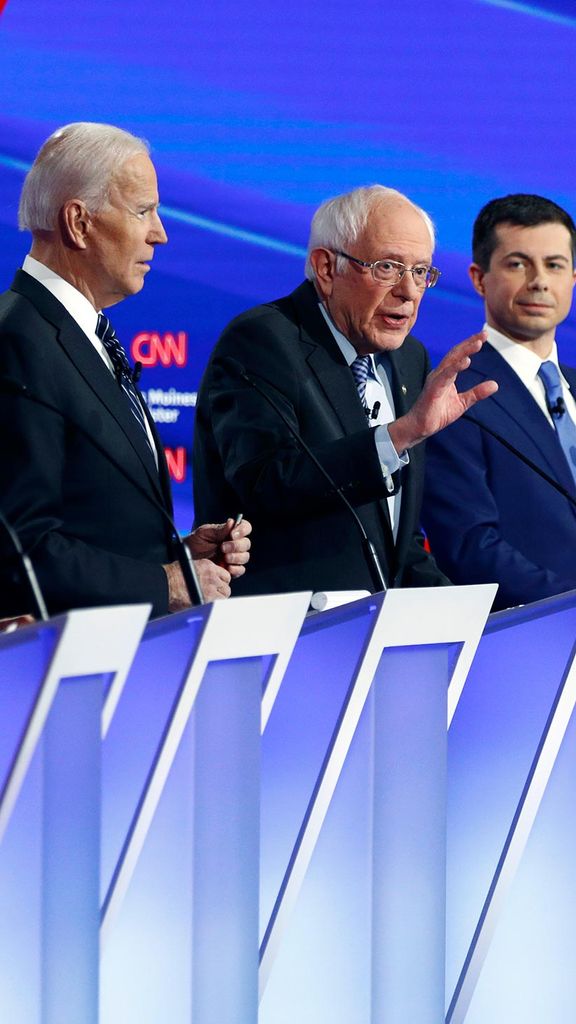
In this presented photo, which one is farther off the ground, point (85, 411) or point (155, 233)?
point (155, 233)

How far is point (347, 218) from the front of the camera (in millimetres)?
2637

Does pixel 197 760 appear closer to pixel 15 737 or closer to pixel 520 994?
pixel 15 737

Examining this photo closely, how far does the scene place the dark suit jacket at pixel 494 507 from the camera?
8.68ft

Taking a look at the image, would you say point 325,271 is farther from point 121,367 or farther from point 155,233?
point 121,367

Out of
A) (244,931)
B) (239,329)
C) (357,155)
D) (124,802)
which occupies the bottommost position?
(244,931)

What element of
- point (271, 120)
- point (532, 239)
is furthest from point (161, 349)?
point (532, 239)

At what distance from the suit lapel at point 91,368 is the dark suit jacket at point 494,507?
0.66 meters

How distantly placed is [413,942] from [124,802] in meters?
0.33

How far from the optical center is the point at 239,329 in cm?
253

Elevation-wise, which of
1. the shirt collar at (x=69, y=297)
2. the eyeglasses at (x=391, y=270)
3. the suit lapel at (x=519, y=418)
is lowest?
the suit lapel at (x=519, y=418)

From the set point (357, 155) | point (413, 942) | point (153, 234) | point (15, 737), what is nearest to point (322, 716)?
point (413, 942)

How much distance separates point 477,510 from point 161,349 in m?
1.12

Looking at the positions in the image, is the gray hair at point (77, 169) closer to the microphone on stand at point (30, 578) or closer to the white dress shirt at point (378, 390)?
the white dress shirt at point (378, 390)

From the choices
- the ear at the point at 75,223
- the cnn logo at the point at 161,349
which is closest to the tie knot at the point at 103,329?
the ear at the point at 75,223
